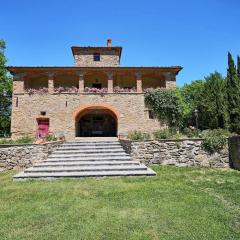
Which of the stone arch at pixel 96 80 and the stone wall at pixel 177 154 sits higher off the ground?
the stone arch at pixel 96 80

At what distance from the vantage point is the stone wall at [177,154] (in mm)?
13484

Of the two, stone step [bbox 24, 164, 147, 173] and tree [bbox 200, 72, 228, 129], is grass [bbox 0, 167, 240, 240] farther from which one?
tree [bbox 200, 72, 228, 129]

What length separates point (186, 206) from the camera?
647 cm

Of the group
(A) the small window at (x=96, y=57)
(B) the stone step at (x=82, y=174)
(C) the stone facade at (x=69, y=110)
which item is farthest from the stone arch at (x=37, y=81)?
(B) the stone step at (x=82, y=174)

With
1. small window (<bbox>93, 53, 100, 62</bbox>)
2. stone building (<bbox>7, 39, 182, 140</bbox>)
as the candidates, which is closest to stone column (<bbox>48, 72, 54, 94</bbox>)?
stone building (<bbox>7, 39, 182, 140</bbox>)

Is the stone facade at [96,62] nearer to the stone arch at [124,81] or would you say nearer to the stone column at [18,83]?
the stone arch at [124,81]

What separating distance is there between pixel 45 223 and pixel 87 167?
5.78 m

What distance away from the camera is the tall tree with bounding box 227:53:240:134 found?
22.5 m

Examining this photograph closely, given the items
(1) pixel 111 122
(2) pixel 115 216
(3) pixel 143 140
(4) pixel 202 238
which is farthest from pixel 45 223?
(1) pixel 111 122

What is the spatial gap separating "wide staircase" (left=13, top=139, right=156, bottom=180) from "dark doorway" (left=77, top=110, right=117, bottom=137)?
32.5ft

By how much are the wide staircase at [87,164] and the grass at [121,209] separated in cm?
65

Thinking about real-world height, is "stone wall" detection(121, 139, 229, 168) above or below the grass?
above

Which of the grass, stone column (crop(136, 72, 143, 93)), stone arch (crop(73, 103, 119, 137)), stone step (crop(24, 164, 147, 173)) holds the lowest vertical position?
the grass

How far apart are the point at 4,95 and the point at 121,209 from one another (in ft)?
94.3
